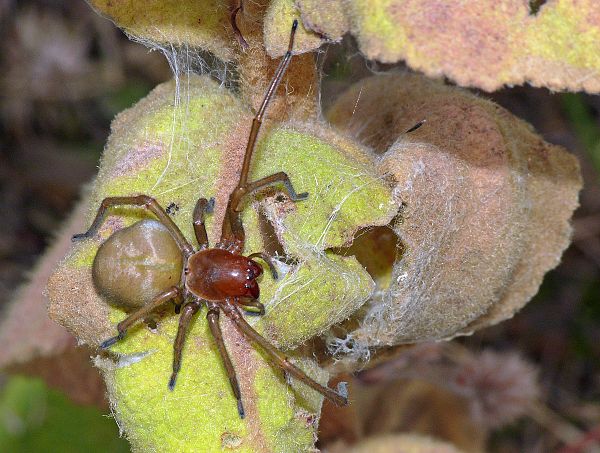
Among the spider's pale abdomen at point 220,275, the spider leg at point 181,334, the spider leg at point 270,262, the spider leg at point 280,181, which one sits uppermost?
the spider leg at point 280,181

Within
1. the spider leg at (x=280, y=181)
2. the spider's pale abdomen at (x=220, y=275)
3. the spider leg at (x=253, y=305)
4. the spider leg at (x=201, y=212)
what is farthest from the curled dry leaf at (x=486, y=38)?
the spider's pale abdomen at (x=220, y=275)

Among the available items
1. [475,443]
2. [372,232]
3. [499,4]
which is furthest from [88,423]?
[499,4]

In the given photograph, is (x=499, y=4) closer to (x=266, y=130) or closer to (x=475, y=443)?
(x=266, y=130)

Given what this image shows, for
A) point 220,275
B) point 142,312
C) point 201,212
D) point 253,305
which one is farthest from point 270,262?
point 220,275

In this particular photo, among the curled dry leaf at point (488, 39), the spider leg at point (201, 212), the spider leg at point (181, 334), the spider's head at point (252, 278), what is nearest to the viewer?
the curled dry leaf at point (488, 39)

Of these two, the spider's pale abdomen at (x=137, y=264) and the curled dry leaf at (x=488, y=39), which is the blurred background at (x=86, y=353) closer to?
the spider's pale abdomen at (x=137, y=264)

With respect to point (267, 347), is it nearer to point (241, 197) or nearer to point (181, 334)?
point (181, 334)

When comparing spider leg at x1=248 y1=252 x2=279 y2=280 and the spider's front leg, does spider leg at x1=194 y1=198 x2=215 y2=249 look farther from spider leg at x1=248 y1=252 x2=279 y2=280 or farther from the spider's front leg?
spider leg at x1=248 y1=252 x2=279 y2=280
